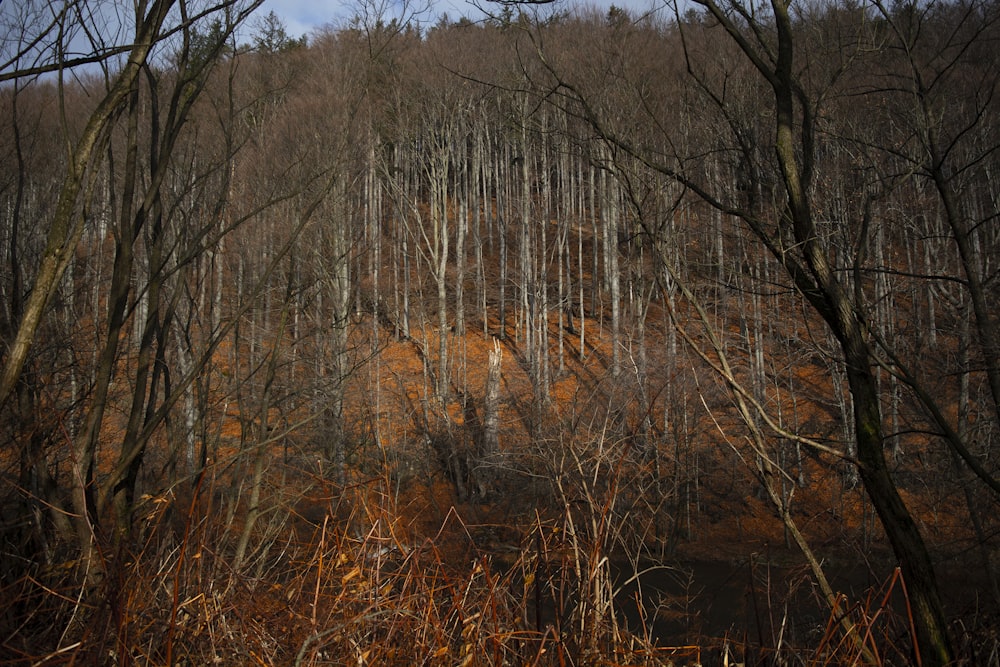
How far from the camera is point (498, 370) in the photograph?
791 inches

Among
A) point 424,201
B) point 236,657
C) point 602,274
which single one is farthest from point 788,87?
point 424,201

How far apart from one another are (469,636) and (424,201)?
115 feet

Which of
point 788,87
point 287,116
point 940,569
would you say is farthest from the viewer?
point 287,116

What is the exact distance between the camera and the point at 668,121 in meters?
17.3

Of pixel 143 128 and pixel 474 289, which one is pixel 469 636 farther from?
pixel 474 289

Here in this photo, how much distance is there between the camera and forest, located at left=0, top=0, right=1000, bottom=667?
3.11m

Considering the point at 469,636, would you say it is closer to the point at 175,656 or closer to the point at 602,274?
the point at 175,656

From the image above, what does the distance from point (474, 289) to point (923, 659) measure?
2686cm

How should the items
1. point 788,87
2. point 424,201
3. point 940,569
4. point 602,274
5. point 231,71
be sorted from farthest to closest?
1. point 424,201
2. point 602,274
3. point 940,569
4. point 231,71
5. point 788,87

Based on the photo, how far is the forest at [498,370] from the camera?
3.11 m

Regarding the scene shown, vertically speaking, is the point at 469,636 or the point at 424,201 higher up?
the point at 424,201

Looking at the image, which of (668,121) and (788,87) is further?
(668,121)

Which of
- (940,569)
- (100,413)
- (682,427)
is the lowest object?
(940,569)

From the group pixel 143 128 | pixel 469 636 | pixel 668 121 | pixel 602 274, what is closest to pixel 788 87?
pixel 469 636
